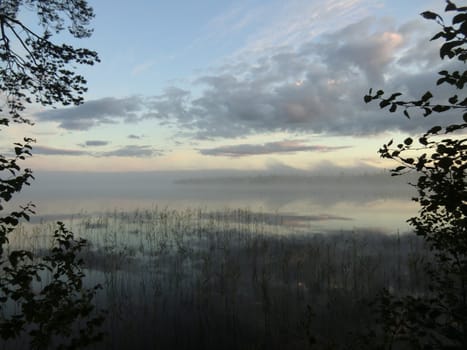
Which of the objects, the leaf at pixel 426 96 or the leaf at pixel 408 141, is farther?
the leaf at pixel 408 141

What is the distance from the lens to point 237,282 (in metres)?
14.6

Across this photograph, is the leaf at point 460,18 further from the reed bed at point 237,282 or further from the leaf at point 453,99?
the reed bed at point 237,282

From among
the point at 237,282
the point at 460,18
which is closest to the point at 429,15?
the point at 460,18

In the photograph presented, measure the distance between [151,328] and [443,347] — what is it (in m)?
9.06

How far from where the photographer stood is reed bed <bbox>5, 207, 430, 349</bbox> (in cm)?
1042

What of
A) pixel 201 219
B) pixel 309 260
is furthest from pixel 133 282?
pixel 201 219

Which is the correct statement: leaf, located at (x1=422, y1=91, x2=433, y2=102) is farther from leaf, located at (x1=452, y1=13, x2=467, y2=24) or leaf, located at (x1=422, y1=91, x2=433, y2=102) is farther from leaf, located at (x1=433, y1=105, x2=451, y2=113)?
leaf, located at (x1=452, y1=13, x2=467, y2=24)

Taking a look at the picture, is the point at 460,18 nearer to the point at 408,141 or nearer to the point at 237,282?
the point at 408,141

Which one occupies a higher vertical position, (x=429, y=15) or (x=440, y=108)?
(x=429, y=15)

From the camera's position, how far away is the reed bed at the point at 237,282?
10.4 metres

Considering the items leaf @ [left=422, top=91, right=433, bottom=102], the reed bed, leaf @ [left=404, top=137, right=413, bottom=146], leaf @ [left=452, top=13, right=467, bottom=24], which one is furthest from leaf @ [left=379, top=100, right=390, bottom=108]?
the reed bed

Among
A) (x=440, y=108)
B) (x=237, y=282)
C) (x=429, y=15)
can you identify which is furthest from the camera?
(x=237, y=282)

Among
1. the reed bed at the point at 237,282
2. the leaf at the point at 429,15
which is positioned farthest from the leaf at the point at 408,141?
the reed bed at the point at 237,282

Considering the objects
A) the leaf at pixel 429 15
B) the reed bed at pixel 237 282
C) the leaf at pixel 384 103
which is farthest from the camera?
the reed bed at pixel 237 282
